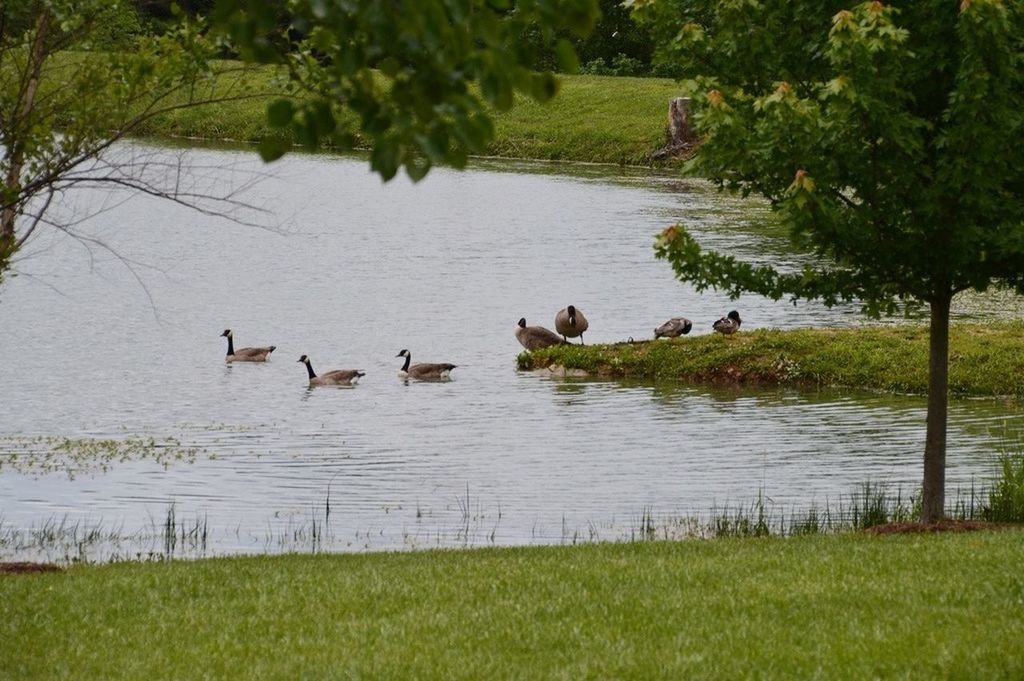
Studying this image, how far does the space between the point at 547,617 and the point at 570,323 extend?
21457mm

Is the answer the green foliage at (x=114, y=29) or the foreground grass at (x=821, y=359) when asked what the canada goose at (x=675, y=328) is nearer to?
the foreground grass at (x=821, y=359)

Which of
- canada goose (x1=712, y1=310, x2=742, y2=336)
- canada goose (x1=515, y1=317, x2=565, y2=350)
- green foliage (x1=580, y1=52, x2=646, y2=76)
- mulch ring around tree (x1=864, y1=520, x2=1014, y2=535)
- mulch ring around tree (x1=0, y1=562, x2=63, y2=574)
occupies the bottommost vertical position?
canada goose (x1=515, y1=317, x2=565, y2=350)

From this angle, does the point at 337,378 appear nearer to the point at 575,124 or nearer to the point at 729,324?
the point at 729,324

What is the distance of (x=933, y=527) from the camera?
14.9 m

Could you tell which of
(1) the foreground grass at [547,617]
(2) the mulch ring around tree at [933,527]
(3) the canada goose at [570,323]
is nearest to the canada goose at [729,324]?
(3) the canada goose at [570,323]

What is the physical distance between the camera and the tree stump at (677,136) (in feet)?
233

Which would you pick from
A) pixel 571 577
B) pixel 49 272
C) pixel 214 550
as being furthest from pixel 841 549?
pixel 49 272

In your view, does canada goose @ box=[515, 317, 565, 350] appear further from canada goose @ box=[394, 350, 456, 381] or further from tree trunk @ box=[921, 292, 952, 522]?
tree trunk @ box=[921, 292, 952, 522]

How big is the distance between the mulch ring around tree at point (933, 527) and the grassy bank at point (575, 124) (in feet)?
196

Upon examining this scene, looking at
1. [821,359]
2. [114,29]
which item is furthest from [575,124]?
[114,29]

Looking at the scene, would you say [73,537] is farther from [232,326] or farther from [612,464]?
[232,326]

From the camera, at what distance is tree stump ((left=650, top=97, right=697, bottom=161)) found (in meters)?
71.1

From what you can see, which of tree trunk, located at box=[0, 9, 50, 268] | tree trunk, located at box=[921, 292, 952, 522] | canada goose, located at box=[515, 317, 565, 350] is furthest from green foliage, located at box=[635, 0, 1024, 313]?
canada goose, located at box=[515, 317, 565, 350]

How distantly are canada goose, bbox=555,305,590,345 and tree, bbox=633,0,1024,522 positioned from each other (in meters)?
15.5
